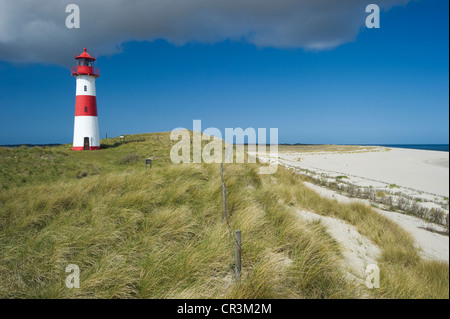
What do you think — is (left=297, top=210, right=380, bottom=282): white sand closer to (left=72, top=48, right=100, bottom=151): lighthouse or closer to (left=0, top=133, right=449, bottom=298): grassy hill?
(left=0, top=133, right=449, bottom=298): grassy hill

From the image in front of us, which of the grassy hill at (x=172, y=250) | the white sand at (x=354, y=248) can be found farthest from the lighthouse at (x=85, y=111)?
the white sand at (x=354, y=248)

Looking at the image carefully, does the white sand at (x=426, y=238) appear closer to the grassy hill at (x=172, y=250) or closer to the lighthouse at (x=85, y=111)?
the grassy hill at (x=172, y=250)

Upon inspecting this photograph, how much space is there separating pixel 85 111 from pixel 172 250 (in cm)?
2609

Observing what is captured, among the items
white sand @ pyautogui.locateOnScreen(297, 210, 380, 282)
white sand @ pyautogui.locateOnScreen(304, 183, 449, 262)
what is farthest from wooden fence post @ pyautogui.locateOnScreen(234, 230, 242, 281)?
white sand @ pyautogui.locateOnScreen(304, 183, 449, 262)

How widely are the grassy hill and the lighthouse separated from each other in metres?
21.1

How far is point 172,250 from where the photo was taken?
372cm

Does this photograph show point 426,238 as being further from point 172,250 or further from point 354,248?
point 172,250

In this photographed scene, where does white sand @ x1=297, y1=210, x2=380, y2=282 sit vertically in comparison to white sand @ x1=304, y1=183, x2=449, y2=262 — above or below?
above

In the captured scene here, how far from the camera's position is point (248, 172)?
34.7ft

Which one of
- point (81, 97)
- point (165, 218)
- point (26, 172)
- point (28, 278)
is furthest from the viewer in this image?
point (81, 97)

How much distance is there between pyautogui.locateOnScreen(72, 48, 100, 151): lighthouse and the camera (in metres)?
24.8

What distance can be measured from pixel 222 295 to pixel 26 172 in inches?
Answer: 609
